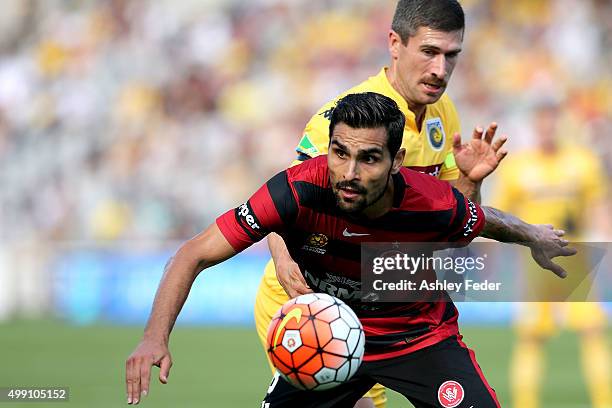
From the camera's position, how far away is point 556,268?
5.73 meters

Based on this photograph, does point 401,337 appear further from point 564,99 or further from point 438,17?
point 564,99

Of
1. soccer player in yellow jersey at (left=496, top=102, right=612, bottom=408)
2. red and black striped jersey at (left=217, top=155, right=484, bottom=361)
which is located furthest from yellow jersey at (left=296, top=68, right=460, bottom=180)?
soccer player in yellow jersey at (left=496, top=102, right=612, bottom=408)

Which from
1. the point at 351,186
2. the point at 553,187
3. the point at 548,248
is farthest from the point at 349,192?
the point at 553,187

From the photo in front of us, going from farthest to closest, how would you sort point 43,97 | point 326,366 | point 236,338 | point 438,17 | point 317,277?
point 43,97
point 236,338
point 438,17
point 317,277
point 326,366

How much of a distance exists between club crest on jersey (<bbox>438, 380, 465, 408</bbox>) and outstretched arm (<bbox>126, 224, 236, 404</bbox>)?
1295 mm

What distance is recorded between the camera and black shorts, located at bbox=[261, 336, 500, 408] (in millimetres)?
5348

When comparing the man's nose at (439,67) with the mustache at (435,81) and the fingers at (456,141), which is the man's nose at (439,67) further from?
the fingers at (456,141)

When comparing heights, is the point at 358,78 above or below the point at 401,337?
above

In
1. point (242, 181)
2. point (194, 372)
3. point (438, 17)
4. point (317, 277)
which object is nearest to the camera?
point (317, 277)

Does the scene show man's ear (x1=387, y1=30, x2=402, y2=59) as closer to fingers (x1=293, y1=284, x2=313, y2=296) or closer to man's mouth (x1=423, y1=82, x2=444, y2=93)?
man's mouth (x1=423, y1=82, x2=444, y2=93)

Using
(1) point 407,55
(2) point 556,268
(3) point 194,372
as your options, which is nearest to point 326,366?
(2) point 556,268

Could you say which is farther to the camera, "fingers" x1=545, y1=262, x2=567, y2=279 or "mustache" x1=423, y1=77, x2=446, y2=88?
"mustache" x1=423, y1=77, x2=446, y2=88

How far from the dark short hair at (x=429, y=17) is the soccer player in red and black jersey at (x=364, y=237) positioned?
1026 mm

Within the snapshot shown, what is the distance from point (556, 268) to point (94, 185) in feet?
44.1
